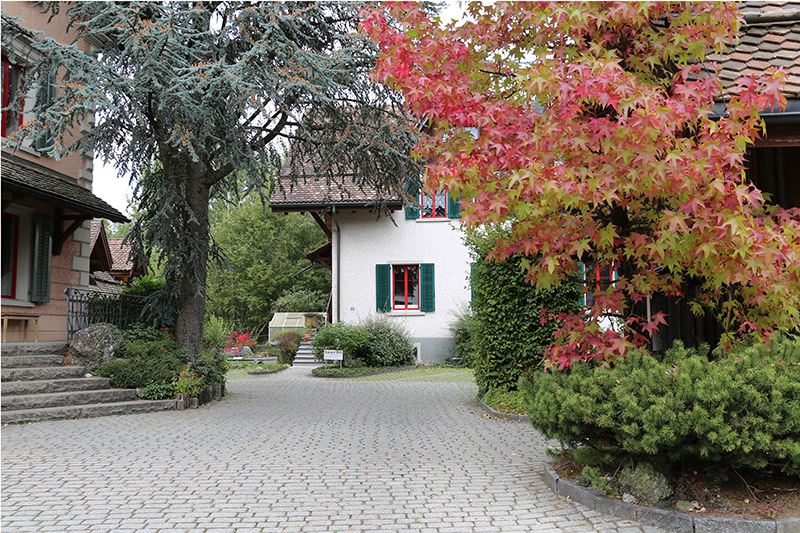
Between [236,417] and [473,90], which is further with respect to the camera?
[236,417]

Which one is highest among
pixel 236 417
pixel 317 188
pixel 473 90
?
pixel 317 188

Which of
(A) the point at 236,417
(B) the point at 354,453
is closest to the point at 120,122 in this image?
(A) the point at 236,417

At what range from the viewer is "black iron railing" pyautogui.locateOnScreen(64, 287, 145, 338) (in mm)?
11297

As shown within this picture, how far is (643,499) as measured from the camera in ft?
14.3

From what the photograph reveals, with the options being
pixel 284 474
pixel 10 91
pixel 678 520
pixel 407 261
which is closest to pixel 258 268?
pixel 407 261

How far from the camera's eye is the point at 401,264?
20.4 m

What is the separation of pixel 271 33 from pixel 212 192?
13.6ft

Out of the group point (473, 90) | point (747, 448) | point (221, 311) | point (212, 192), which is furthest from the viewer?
point (221, 311)

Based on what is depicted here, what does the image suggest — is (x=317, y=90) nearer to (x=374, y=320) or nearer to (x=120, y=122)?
(x=120, y=122)

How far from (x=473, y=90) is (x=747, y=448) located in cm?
356

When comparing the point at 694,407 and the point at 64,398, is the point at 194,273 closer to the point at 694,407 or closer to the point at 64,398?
the point at 64,398

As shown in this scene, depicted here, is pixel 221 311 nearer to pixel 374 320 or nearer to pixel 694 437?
pixel 374 320

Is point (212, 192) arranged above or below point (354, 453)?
above

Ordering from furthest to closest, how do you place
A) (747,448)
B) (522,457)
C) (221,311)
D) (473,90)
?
(221,311) → (522,457) → (473,90) → (747,448)
